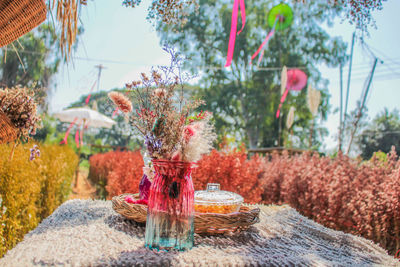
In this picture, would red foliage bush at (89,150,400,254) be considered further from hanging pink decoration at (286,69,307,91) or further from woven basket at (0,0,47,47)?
hanging pink decoration at (286,69,307,91)

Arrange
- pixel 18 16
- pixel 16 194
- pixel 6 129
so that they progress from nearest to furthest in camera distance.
Answer: 1. pixel 18 16
2. pixel 6 129
3. pixel 16 194

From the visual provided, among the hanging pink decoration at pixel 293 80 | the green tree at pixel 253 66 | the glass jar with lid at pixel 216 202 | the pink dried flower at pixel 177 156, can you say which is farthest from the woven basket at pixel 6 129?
the green tree at pixel 253 66

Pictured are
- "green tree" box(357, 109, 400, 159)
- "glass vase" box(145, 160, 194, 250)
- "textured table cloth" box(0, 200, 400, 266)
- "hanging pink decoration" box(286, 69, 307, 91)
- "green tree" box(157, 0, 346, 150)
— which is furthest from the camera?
"green tree" box(157, 0, 346, 150)

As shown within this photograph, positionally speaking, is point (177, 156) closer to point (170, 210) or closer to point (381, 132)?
point (170, 210)

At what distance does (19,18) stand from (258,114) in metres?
15.9

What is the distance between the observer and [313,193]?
119 inches

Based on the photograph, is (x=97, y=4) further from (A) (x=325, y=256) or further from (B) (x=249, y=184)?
(B) (x=249, y=184)

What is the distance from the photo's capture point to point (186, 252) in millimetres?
1122

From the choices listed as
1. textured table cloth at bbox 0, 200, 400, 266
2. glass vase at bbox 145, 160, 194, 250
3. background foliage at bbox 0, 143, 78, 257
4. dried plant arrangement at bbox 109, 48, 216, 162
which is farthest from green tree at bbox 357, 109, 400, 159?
glass vase at bbox 145, 160, 194, 250

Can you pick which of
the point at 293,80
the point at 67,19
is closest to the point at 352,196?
the point at 67,19

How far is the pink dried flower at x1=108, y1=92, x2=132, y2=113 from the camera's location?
54.0 inches

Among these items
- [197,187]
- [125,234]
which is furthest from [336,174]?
[125,234]

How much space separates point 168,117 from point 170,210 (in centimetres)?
38

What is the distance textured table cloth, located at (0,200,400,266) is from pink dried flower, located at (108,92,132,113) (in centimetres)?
59
